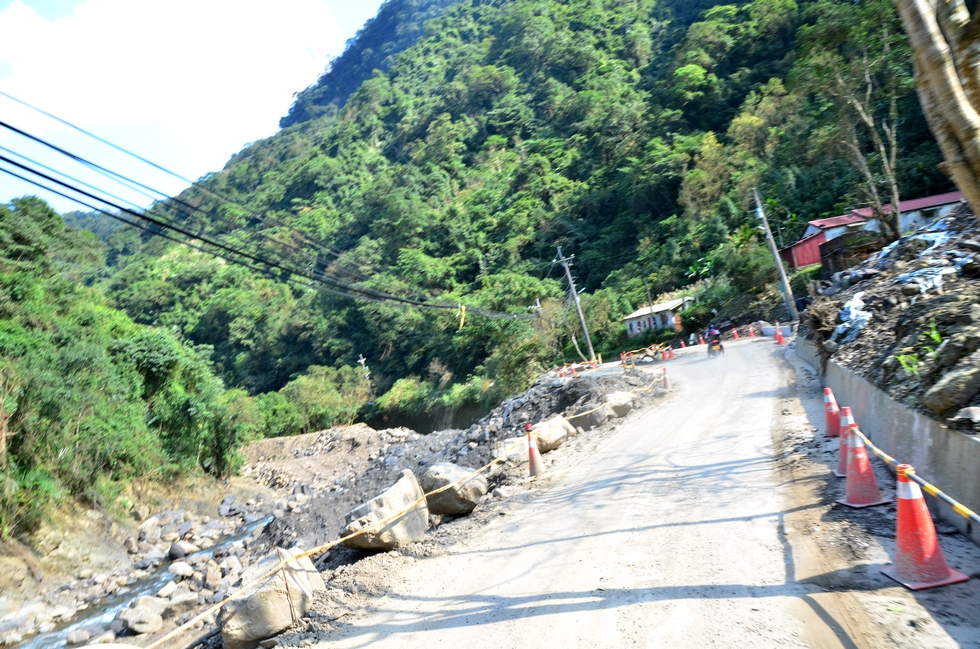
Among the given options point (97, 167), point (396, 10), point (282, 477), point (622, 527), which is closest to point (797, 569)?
point (622, 527)

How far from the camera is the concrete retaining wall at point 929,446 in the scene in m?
5.53

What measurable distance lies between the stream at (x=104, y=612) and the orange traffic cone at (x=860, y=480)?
15.0 meters

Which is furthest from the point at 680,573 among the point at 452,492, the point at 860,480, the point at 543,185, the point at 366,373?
the point at 543,185

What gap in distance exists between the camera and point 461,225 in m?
76.9

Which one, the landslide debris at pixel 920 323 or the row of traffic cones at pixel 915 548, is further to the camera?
the landslide debris at pixel 920 323

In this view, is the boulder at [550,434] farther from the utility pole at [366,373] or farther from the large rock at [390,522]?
the utility pole at [366,373]

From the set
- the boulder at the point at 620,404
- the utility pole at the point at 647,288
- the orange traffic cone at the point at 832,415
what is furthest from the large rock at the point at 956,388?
the utility pole at the point at 647,288

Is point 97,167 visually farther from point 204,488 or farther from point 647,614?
point 204,488

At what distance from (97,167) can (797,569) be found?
8511mm

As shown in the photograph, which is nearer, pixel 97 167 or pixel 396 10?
pixel 97 167

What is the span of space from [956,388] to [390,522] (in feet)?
23.7

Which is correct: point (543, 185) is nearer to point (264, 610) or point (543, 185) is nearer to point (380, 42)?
point (264, 610)

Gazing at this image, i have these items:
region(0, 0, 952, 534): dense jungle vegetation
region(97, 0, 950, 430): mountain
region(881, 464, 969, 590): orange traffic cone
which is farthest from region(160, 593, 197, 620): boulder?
region(97, 0, 950, 430): mountain

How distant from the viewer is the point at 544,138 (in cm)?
9100
